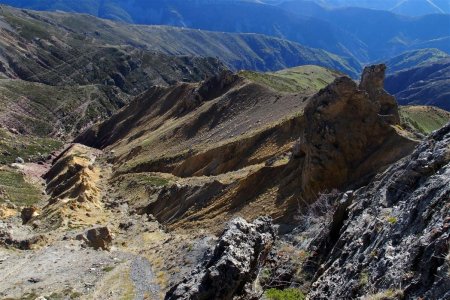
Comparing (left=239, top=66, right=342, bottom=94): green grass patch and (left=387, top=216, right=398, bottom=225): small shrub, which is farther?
(left=239, top=66, right=342, bottom=94): green grass patch

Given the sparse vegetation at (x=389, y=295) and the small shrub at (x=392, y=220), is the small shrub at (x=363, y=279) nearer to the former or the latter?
the sparse vegetation at (x=389, y=295)

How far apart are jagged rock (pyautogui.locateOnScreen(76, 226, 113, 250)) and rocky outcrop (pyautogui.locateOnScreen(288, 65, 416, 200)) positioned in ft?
59.7

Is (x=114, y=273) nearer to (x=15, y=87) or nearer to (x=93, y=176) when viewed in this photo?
(x=93, y=176)

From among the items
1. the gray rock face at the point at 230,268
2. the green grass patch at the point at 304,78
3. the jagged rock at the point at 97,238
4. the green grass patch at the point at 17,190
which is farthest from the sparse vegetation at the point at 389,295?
the green grass patch at the point at 304,78

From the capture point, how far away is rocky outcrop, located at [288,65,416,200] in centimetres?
3369

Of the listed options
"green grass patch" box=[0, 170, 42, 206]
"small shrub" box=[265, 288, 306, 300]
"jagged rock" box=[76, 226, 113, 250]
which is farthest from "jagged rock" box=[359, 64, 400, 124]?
"green grass patch" box=[0, 170, 42, 206]

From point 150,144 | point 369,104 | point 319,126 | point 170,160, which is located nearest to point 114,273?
point 319,126

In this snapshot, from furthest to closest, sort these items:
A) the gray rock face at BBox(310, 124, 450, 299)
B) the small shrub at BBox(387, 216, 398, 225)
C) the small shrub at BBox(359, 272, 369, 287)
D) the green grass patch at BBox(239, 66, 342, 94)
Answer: the green grass patch at BBox(239, 66, 342, 94) → the small shrub at BBox(387, 216, 398, 225) → the small shrub at BBox(359, 272, 369, 287) → the gray rock face at BBox(310, 124, 450, 299)

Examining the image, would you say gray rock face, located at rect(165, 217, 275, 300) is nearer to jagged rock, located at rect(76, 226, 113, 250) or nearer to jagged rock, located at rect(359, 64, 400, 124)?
jagged rock, located at rect(359, 64, 400, 124)

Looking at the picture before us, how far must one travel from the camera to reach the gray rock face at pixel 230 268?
61.7 feet

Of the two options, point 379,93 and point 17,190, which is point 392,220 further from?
point 17,190

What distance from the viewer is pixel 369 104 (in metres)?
36.4

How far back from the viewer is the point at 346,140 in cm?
3522

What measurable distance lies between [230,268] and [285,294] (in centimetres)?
250
